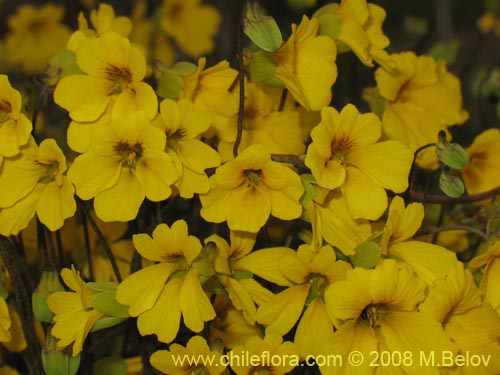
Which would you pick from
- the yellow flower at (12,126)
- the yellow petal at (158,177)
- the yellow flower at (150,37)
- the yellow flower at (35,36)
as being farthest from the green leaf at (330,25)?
the yellow flower at (35,36)

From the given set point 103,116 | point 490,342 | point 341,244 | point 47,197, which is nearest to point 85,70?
point 103,116

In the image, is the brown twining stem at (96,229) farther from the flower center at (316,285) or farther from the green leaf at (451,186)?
the green leaf at (451,186)

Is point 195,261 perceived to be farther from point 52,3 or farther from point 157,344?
point 52,3

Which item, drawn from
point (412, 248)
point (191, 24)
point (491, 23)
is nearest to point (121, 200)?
Result: point (412, 248)

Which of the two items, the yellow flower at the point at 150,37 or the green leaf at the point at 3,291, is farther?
the yellow flower at the point at 150,37

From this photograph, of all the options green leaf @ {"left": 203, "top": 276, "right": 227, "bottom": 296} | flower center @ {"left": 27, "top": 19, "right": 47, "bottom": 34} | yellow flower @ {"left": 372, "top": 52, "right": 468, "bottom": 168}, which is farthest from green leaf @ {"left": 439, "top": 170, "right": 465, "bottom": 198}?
flower center @ {"left": 27, "top": 19, "right": 47, "bottom": 34}

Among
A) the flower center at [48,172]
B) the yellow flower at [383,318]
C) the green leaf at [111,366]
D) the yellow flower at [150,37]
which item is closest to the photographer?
the yellow flower at [383,318]
